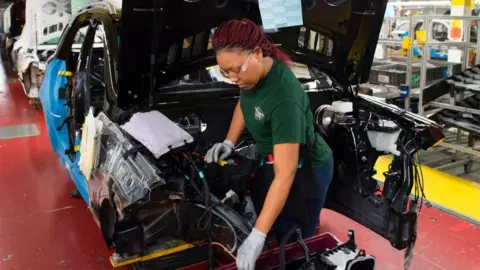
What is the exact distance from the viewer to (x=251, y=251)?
1.78 meters

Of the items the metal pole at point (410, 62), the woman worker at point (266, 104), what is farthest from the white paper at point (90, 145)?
the metal pole at point (410, 62)

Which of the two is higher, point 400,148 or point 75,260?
point 400,148

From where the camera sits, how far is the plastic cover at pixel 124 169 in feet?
7.12

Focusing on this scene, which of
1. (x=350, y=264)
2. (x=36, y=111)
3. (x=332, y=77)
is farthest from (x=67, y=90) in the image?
(x=36, y=111)

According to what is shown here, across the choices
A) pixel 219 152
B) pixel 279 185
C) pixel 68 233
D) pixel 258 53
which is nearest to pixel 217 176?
pixel 219 152

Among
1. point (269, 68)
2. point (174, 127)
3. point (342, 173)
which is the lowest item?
point (342, 173)

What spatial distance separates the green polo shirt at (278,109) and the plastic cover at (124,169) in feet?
1.76

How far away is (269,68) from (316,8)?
746 mm

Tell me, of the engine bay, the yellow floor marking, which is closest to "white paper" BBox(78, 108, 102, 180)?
the engine bay

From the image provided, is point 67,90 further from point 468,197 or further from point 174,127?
point 468,197

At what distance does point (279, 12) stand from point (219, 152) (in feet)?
2.62

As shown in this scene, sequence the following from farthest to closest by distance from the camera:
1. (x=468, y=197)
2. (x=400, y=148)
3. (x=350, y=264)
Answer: (x=468, y=197) → (x=400, y=148) → (x=350, y=264)

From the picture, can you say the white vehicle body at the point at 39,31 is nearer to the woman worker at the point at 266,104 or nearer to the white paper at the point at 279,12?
A: the white paper at the point at 279,12

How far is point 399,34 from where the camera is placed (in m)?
8.52
